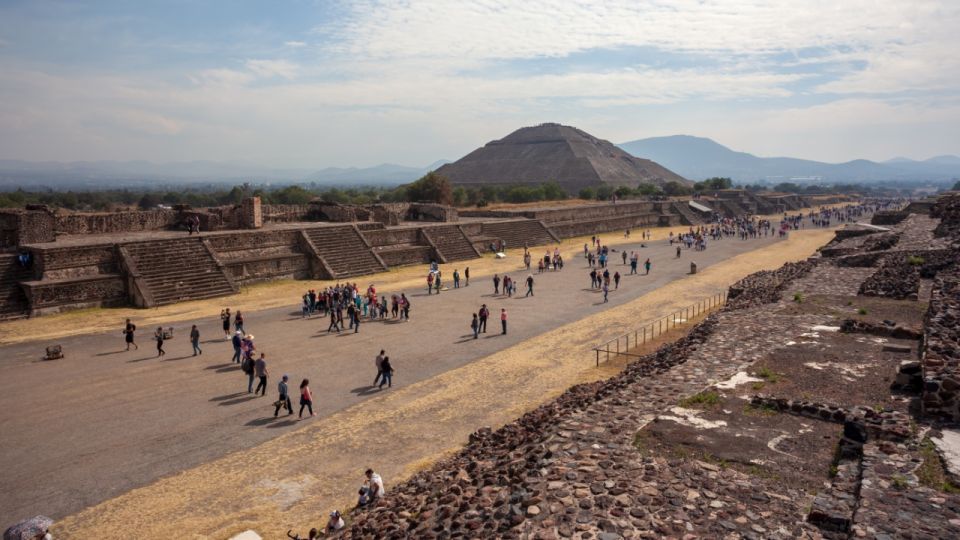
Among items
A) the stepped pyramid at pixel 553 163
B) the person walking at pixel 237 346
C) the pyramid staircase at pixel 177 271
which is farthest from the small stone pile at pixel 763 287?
the stepped pyramid at pixel 553 163

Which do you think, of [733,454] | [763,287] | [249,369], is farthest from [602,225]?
[733,454]

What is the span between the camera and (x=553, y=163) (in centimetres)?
12531

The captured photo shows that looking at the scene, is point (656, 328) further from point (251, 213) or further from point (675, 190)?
point (675, 190)

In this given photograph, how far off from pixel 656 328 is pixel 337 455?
12088 millimetres

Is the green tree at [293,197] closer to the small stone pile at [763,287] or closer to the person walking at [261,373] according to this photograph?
the small stone pile at [763,287]

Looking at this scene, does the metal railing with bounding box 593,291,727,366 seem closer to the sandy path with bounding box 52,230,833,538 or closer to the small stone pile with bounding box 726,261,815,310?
the sandy path with bounding box 52,230,833,538

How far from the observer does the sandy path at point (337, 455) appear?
808 centimetres

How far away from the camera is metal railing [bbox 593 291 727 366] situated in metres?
16.0

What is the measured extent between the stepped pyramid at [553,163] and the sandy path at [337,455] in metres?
97.7

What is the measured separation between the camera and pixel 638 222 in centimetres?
5956

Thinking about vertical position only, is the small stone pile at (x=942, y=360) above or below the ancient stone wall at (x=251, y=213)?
below

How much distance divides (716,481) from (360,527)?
13.8ft

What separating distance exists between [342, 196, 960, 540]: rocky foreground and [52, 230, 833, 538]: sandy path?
1178 millimetres

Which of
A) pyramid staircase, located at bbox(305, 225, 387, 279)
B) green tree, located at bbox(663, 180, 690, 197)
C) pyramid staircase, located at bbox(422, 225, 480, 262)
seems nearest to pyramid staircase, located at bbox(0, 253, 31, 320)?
pyramid staircase, located at bbox(305, 225, 387, 279)
